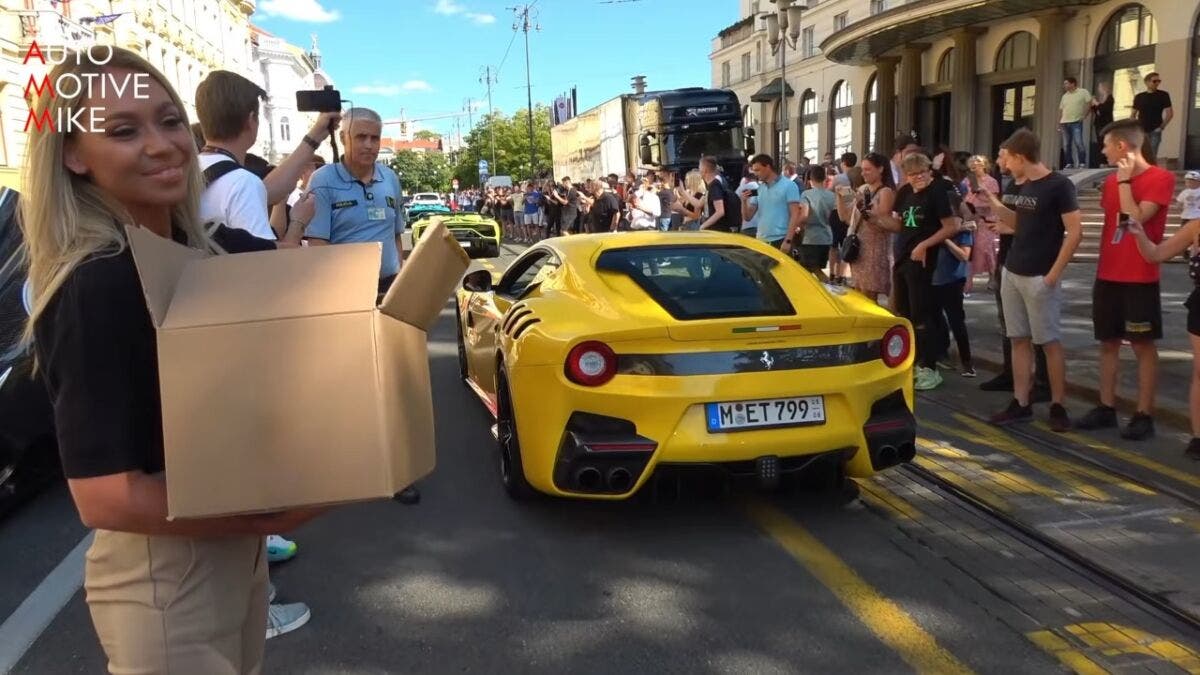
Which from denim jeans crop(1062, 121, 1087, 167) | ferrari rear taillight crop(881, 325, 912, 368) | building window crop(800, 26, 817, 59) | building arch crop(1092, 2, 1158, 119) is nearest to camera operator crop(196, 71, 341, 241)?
ferrari rear taillight crop(881, 325, 912, 368)

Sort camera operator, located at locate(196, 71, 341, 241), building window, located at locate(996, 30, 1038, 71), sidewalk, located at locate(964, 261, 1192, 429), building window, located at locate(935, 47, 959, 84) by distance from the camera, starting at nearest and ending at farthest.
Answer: camera operator, located at locate(196, 71, 341, 241) → sidewalk, located at locate(964, 261, 1192, 429) → building window, located at locate(996, 30, 1038, 71) → building window, located at locate(935, 47, 959, 84)

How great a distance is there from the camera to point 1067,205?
5504 millimetres

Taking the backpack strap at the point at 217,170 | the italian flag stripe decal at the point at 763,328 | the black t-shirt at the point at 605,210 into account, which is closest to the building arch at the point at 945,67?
the black t-shirt at the point at 605,210

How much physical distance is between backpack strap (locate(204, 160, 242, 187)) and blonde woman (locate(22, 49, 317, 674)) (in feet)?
5.15

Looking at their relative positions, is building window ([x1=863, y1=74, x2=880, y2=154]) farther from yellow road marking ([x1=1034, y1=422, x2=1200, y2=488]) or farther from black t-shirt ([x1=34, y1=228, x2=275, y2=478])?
black t-shirt ([x1=34, y1=228, x2=275, y2=478])

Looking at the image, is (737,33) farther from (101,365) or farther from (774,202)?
(101,365)

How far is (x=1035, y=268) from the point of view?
18.4ft

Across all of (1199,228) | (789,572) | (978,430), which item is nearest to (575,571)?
(789,572)

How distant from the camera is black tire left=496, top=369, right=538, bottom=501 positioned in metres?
4.31

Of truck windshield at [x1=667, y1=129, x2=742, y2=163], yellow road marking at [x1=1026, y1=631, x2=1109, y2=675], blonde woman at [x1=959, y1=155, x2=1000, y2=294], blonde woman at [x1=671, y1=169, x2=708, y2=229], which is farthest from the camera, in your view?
truck windshield at [x1=667, y1=129, x2=742, y2=163]

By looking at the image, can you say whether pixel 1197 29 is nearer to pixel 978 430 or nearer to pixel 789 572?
pixel 978 430

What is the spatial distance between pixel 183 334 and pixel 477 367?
4.61m

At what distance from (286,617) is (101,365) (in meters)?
2.32

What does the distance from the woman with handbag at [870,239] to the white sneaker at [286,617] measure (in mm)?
5684
